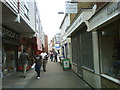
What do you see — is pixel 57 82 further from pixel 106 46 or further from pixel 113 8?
pixel 113 8

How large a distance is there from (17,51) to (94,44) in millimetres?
7394

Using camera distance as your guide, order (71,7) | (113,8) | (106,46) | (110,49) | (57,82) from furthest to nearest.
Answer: (71,7), (57,82), (106,46), (110,49), (113,8)

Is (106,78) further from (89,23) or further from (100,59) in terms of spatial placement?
(89,23)

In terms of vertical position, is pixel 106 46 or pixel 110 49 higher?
pixel 106 46

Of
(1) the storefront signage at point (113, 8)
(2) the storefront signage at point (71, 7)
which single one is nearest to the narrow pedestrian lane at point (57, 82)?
(2) the storefront signage at point (71, 7)

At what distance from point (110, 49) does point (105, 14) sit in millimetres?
1850

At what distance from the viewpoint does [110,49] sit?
5.73 meters

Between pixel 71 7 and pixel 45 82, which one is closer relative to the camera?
pixel 45 82

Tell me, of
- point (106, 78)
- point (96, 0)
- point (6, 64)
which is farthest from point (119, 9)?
point (6, 64)

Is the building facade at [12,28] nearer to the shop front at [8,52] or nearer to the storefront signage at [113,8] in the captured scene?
the shop front at [8,52]

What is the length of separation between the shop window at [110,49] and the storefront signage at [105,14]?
0.50m

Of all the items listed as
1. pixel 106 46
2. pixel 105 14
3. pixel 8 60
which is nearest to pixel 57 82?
pixel 106 46

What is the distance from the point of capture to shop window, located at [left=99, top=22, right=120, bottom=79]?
5.05 meters

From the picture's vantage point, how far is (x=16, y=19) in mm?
6859
